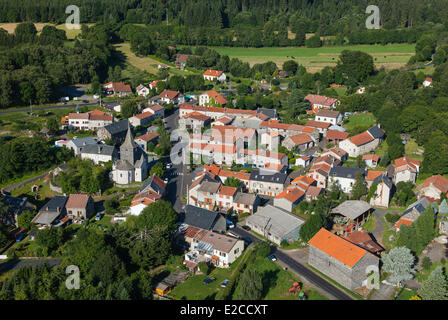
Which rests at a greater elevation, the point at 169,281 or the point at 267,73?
the point at 267,73

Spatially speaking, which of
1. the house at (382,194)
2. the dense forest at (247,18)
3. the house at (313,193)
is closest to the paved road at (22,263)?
the house at (313,193)

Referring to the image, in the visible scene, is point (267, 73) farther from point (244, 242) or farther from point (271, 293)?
point (271, 293)

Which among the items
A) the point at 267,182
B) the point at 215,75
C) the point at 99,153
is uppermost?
the point at 215,75

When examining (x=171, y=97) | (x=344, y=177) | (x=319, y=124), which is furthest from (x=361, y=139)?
(x=171, y=97)

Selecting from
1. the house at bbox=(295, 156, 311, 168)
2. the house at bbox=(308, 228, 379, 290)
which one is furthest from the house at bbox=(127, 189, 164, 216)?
the house at bbox=(295, 156, 311, 168)

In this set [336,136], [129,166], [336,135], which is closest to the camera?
[129,166]

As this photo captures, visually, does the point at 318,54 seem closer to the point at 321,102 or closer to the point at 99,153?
the point at 321,102

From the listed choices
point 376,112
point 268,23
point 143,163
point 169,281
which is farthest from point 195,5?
point 169,281
